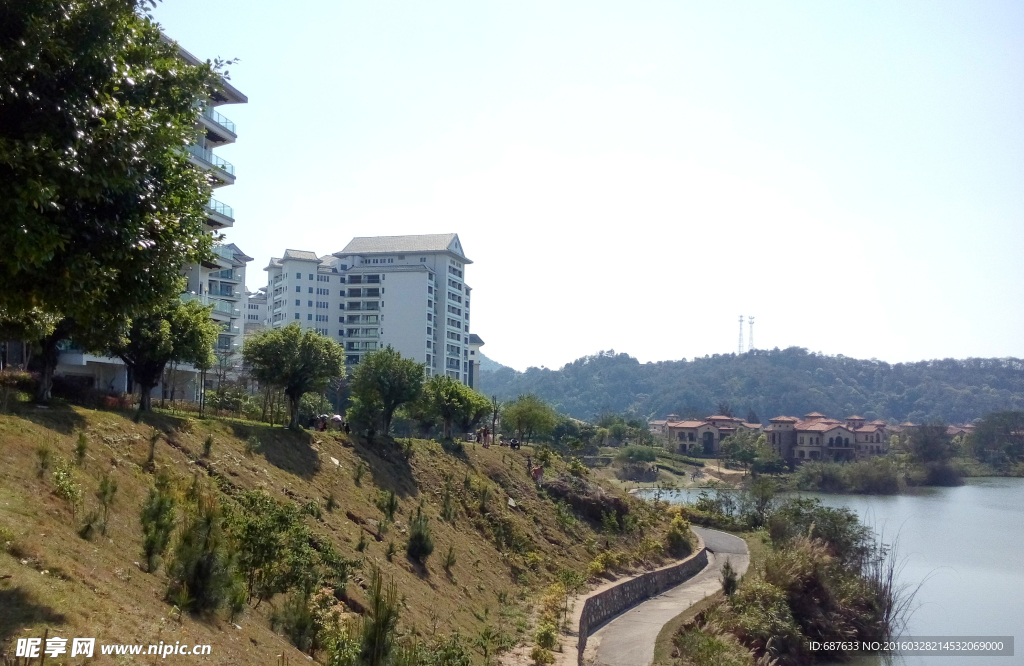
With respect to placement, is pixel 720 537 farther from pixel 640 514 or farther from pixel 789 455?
pixel 789 455

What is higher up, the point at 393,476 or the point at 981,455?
the point at 393,476

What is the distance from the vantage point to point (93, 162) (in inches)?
276

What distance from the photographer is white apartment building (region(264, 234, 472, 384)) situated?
8000cm

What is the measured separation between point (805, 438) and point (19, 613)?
323 feet

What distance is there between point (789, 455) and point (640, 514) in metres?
65.3

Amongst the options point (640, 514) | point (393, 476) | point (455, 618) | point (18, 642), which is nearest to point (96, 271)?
point (18, 642)

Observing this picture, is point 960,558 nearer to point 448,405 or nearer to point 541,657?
point 448,405

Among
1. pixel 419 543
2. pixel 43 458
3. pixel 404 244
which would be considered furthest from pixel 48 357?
pixel 404 244

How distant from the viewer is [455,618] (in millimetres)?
17406

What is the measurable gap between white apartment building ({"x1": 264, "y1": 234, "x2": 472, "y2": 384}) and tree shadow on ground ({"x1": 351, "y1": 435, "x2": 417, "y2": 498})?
173 feet

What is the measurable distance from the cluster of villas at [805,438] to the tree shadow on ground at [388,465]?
75.6m

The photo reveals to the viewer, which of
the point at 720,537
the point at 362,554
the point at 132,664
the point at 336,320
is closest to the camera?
the point at 132,664

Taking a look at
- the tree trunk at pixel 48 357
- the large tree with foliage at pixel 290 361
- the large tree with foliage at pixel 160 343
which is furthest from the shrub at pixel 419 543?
the tree trunk at pixel 48 357

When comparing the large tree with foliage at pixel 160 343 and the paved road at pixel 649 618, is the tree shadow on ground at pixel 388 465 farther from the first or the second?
the paved road at pixel 649 618
